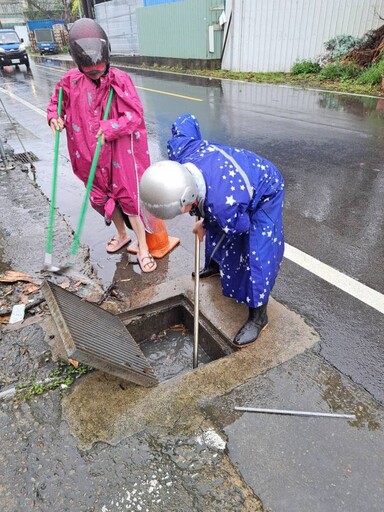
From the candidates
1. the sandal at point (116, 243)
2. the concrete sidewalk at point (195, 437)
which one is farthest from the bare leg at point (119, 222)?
the concrete sidewalk at point (195, 437)

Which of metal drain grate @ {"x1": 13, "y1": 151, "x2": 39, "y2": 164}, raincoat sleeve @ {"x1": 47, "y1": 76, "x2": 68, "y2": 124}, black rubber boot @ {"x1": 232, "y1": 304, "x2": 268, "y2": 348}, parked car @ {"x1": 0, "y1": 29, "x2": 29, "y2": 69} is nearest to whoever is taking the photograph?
black rubber boot @ {"x1": 232, "y1": 304, "x2": 268, "y2": 348}

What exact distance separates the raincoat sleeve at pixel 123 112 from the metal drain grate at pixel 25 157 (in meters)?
4.44

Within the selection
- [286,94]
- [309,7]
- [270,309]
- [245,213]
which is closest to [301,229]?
[270,309]

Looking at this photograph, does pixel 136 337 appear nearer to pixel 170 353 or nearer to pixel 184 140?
pixel 170 353

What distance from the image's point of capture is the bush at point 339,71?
1212 cm

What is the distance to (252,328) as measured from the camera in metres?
2.59

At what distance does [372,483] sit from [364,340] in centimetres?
101

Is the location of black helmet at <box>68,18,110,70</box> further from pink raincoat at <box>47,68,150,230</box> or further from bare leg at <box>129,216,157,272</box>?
bare leg at <box>129,216,157,272</box>

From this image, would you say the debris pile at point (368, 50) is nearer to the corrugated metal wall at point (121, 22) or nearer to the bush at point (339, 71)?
the bush at point (339, 71)

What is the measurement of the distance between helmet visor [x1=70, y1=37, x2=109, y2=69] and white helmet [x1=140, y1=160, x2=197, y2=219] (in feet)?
4.29

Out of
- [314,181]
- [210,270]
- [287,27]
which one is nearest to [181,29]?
[287,27]

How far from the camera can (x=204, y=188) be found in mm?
2066

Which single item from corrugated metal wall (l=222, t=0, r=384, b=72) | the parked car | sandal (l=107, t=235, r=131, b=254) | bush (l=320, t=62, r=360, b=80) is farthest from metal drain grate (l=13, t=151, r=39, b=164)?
the parked car

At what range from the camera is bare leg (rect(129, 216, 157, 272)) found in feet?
11.5
